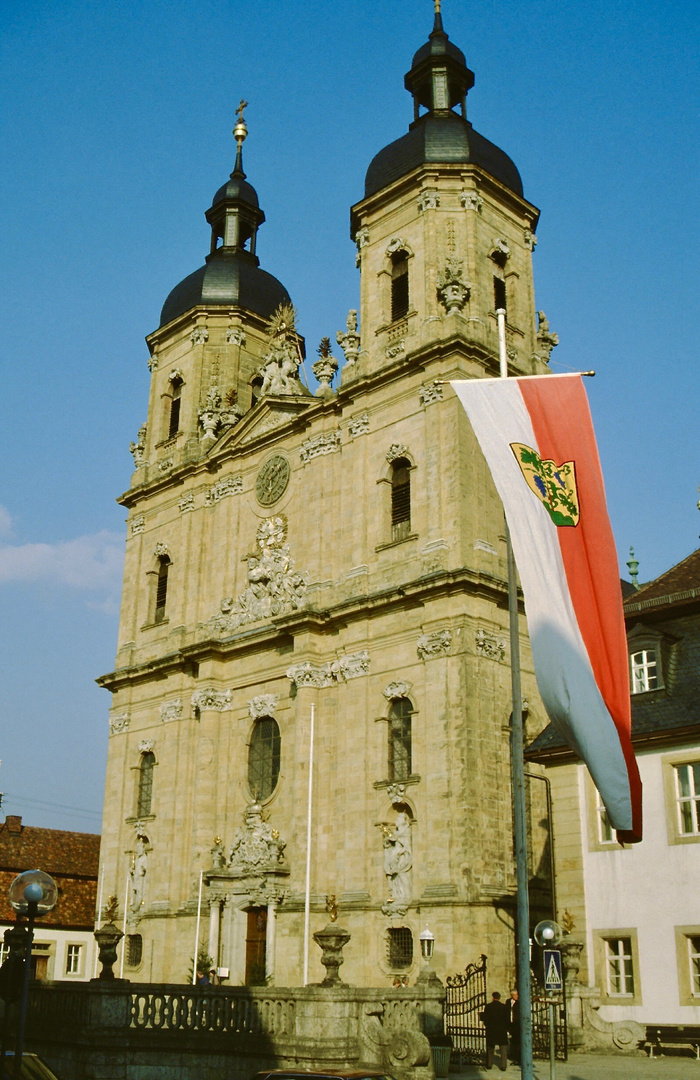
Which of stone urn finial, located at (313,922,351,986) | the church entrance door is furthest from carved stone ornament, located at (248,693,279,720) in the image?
stone urn finial, located at (313,922,351,986)

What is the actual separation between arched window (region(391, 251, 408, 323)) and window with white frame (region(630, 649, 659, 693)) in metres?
15.8

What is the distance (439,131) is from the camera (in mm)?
38906

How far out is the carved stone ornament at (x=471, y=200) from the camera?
1474 inches

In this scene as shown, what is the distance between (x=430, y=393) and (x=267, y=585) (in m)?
8.96

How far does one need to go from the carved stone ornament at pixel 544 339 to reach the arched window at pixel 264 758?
1535 cm

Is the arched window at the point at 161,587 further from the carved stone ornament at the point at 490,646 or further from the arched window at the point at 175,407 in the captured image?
the carved stone ornament at the point at 490,646

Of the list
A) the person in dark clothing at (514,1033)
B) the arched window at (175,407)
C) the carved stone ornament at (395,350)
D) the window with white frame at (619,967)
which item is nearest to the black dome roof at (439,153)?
the carved stone ornament at (395,350)

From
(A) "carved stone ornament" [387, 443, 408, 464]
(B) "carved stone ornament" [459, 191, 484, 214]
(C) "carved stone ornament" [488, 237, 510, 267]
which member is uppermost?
(B) "carved stone ornament" [459, 191, 484, 214]

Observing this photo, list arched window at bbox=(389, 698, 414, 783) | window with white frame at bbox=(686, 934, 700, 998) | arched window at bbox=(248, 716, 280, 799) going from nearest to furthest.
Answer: window with white frame at bbox=(686, 934, 700, 998) → arched window at bbox=(389, 698, 414, 783) → arched window at bbox=(248, 716, 280, 799)

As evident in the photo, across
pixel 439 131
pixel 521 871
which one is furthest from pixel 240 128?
pixel 521 871

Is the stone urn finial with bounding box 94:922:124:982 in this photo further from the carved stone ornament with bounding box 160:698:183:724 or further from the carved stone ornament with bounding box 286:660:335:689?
the carved stone ornament with bounding box 160:698:183:724

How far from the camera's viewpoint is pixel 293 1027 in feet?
64.6

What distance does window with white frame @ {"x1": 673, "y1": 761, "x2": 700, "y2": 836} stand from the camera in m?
23.7

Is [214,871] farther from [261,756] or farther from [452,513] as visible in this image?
[452,513]
